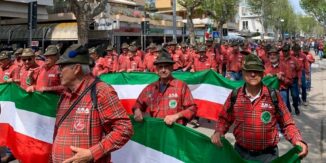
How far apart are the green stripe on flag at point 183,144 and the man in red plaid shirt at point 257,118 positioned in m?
0.15

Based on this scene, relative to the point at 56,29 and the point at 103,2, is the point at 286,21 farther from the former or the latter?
the point at 103,2

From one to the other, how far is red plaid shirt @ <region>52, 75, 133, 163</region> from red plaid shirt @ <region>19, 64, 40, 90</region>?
411 centimetres

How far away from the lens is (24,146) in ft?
20.0

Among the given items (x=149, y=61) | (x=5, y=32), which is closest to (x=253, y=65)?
(x=149, y=61)

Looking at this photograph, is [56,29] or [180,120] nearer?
[180,120]

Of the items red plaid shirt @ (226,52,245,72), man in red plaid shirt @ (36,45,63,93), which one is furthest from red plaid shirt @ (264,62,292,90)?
man in red plaid shirt @ (36,45,63,93)

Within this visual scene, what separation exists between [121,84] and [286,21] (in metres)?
91.2

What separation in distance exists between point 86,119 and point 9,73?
6.09 metres

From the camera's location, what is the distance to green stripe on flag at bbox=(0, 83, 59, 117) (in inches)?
240

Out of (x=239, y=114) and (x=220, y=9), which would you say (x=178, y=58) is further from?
(x=220, y=9)

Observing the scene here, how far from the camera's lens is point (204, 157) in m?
4.23

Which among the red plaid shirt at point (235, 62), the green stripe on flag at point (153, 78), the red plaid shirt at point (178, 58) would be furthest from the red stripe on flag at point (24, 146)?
the red plaid shirt at point (178, 58)

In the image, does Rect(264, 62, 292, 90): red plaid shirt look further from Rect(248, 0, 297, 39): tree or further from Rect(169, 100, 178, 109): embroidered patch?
Rect(248, 0, 297, 39): tree

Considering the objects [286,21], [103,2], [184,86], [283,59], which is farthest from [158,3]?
[184,86]
